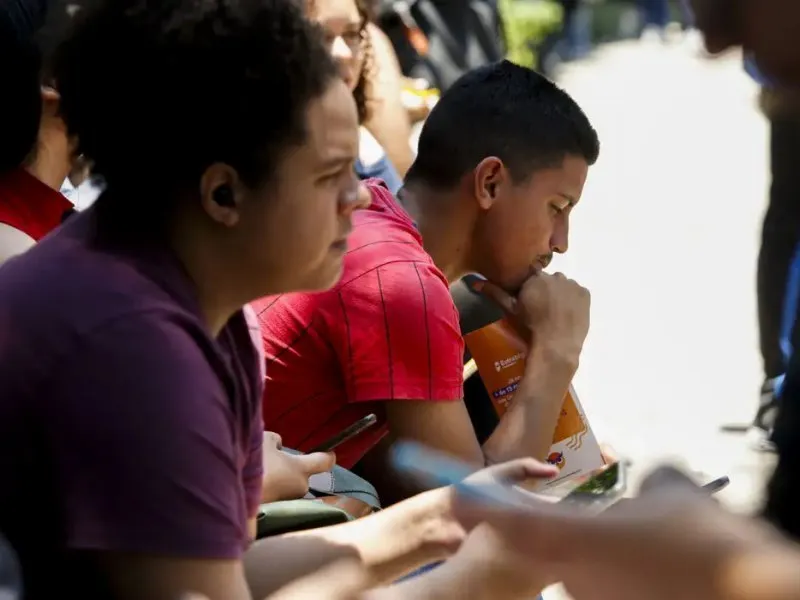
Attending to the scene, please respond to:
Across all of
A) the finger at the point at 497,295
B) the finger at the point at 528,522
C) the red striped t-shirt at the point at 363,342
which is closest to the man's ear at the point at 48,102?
the red striped t-shirt at the point at 363,342

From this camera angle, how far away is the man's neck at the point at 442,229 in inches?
90.8

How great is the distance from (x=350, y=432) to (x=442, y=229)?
20.6 inches

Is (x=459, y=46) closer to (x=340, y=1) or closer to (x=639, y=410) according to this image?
(x=639, y=410)

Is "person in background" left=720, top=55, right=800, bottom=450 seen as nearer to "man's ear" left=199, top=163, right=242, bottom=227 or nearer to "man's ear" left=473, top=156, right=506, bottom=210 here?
"man's ear" left=473, top=156, right=506, bottom=210

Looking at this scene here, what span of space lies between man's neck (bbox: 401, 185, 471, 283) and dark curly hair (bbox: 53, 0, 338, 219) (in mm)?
907

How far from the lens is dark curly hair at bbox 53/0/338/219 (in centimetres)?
134

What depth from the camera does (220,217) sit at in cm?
139

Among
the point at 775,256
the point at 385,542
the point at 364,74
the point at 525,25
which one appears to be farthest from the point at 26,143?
the point at 525,25

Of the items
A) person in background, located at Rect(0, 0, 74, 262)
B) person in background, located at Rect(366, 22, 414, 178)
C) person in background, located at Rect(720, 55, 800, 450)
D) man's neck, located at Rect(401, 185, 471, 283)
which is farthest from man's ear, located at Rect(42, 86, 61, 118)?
person in background, located at Rect(720, 55, 800, 450)

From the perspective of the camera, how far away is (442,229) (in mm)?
2314

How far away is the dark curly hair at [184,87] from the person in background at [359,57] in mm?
1484

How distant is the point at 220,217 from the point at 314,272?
0.54ft

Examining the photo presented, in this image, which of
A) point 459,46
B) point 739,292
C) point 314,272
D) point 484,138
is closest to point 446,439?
point 314,272

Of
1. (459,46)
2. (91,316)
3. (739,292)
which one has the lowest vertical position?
(739,292)
